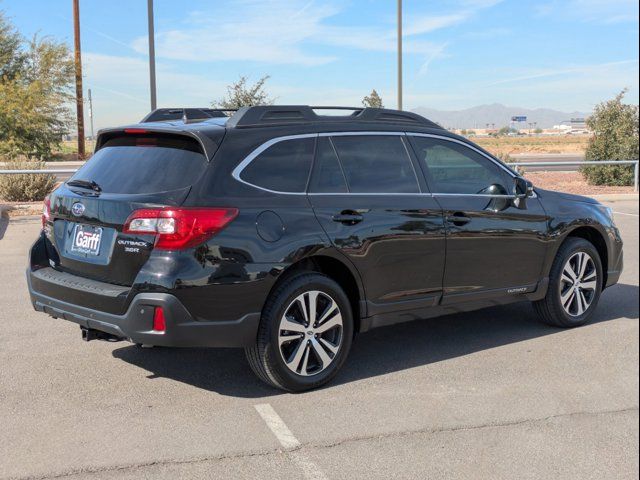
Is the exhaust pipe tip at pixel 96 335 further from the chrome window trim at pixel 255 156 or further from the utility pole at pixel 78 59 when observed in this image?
the utility pole at pixel 78 59

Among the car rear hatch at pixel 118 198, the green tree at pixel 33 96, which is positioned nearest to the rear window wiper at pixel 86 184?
the car rear hatch at pixel 118 198

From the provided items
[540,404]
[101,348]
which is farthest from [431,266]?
[101,348]

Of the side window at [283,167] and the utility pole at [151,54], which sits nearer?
the side window at [283,167]

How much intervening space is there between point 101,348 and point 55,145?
34.4 metres

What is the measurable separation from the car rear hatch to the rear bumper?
208 millimetres

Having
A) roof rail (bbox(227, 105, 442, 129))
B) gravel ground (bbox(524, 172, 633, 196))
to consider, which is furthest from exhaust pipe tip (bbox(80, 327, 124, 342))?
gravel ground (bbox(524, 172, 633, 196))

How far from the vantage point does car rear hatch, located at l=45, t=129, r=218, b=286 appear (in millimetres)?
4422

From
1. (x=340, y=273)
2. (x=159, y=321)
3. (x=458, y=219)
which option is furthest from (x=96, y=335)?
(x=458, y=219)

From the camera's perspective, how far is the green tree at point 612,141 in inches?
867

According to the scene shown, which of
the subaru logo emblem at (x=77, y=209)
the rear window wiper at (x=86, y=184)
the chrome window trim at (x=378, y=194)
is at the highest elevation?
the rear window wiper at (x=86, y=184)

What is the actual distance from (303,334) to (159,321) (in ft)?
3.10

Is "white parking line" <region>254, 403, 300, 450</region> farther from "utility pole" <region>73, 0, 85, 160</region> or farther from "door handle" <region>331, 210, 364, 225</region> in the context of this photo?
"utility pole" <region>73, 0, 85, 160</region>

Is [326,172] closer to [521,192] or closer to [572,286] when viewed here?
[521,192]

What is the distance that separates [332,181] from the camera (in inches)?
197
